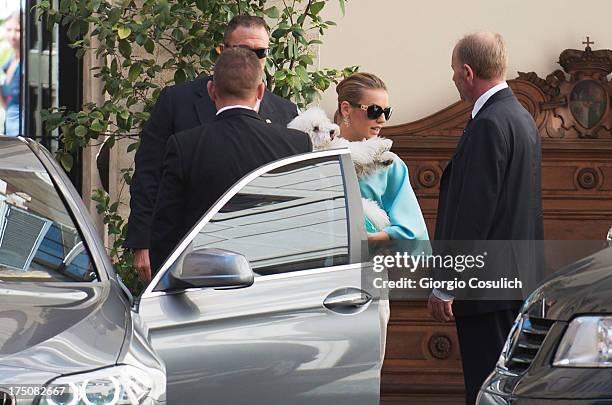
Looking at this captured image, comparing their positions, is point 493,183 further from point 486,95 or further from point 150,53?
point 150,53

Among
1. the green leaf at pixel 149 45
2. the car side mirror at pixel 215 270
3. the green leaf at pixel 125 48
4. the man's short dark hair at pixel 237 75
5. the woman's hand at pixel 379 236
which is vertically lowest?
the woman's hand at pixel 379 236

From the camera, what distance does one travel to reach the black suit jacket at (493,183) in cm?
505

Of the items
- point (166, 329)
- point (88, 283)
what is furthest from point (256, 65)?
point (88, 283)

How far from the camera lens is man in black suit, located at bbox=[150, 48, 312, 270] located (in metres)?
4.71

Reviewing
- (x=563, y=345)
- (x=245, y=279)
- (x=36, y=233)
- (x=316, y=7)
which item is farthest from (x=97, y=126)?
(x=563, y=345)

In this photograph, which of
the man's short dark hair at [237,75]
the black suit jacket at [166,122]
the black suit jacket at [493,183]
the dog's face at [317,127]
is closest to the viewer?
the man's short dark hair at [237,75]

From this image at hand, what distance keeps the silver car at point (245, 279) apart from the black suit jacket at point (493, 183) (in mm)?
797

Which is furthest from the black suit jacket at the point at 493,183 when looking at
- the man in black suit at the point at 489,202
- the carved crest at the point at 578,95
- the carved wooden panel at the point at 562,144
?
the carved crest at the point at 578,95

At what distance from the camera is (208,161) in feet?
15.5

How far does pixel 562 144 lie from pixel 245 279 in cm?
476

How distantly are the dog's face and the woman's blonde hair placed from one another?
0.29m

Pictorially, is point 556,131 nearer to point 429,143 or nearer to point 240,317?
point 429,143

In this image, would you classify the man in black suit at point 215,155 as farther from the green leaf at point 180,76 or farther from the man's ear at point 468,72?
the green leaf at point 180,76

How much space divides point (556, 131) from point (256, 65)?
147 inches
